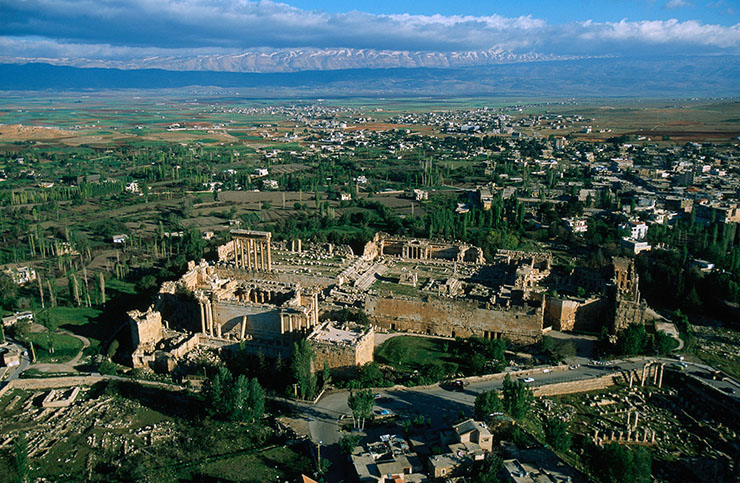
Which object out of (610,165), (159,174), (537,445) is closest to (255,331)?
(537,445)

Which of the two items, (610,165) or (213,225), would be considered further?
(610,165)

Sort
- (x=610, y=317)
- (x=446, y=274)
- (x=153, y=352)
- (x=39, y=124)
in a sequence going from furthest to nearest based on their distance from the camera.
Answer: (x=39, y=124) < (x=446, y=274) < (x=610, y=317) < (x=153, y=352)

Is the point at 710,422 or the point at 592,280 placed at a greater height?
the point at 592,280

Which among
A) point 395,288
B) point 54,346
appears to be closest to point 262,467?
point 54,346

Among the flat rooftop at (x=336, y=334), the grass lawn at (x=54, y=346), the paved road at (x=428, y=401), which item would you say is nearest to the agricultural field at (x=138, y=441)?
the paved road at (x=428, y=401)

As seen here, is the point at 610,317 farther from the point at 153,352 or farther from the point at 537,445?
the point at 153,352

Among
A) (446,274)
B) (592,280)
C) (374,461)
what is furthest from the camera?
(446,274)

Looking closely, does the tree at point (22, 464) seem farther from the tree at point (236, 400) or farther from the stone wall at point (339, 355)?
the stone wall at point (339, 355)

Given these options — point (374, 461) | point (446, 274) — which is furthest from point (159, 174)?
point (374, 461)
